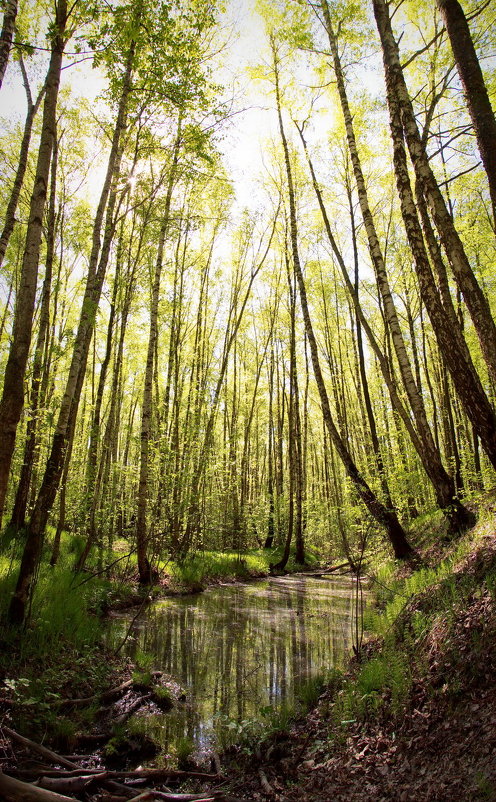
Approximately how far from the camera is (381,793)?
8.67 ft

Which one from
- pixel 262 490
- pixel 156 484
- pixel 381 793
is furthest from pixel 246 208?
pixel 262 490

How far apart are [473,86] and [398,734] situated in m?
6.13

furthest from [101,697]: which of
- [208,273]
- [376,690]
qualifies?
[208,273]

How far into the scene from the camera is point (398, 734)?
314 centimetres

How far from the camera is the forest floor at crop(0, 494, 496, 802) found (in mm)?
2598

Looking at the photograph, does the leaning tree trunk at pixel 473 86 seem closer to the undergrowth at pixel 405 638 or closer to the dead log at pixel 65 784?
the undergrowth at pixel 405 638

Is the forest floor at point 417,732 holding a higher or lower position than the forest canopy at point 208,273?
lower

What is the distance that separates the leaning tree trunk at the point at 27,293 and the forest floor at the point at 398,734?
7.94 ft

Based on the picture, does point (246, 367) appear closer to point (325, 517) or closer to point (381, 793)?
point (325, 517)

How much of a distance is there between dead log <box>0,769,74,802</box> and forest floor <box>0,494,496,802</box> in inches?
0.6

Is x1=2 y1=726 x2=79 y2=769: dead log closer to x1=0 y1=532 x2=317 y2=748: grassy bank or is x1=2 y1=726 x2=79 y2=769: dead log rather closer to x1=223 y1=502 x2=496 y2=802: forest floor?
x1=0 y1=532 x2=317 y2=748: grassy bank

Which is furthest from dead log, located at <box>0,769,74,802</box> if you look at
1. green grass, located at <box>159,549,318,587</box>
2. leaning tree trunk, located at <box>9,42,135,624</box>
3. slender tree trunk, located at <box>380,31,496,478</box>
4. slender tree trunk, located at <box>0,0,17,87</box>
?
green grass, located at <box>159,549,318,587</box>

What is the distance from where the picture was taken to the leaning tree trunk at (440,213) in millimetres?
4457

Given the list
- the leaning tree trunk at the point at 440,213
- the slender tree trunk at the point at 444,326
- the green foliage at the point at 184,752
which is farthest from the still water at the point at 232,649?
the leaning tree trunk at the point at 440,213
